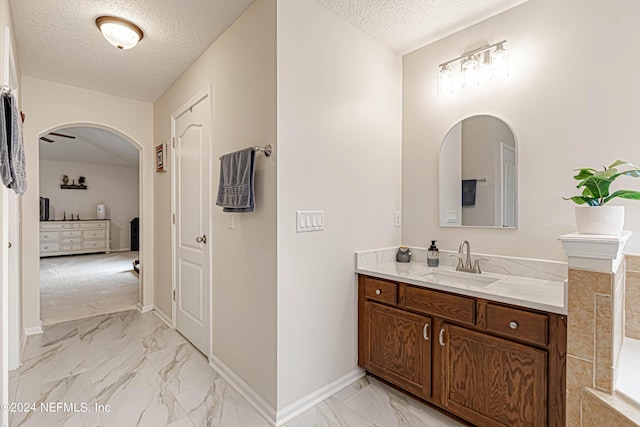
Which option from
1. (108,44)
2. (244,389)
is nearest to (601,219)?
(244,389)

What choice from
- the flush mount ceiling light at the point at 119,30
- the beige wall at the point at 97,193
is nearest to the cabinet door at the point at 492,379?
the flush mount ceiling light at the point at 119,30

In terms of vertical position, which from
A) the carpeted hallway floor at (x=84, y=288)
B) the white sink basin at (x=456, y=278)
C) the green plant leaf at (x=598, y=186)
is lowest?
the carpeted hallway floor at (x=84, y=288)

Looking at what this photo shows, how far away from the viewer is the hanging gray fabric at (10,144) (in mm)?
1439

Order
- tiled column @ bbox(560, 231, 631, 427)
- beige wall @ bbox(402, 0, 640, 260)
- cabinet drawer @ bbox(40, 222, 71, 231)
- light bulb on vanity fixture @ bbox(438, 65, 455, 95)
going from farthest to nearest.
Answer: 1. cabinet drawer @ bbox(40, 222, 71, 231)
2. light bulb on vanity fixture @ bbox(438, 65, 455, 95)
3. beige wall @ bbox(402, 0, 640, 260)
4. tiled column @ bbox(560, 231, 631, 427)

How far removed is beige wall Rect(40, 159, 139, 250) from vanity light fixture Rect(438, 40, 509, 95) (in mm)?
9860

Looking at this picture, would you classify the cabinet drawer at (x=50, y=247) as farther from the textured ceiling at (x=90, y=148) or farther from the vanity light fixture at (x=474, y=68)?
the vanity light fixture at (x=474, y=68)

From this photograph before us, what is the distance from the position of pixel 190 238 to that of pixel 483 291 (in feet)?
7.95

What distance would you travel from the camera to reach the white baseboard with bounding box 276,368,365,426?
1813mm

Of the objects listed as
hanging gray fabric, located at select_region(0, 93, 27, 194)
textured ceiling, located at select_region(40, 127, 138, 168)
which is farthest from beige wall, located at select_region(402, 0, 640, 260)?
textured ceiling, located at select_region(40, 127, 138, 168)

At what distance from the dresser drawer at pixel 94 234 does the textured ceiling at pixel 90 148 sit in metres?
1.97

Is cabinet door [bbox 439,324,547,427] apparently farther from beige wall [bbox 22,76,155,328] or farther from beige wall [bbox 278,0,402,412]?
beige wall [bbox 22,76,155,328]

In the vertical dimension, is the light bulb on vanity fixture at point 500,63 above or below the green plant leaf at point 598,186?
above

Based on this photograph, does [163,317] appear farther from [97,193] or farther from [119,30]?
[97,193]

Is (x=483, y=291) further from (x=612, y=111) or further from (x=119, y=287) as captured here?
(x=119, y=287)
